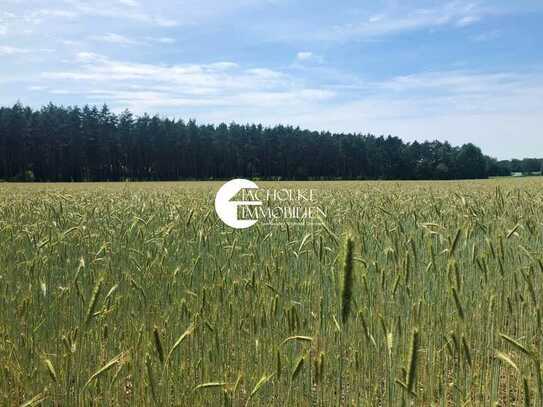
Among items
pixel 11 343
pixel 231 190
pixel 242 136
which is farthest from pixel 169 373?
pixel 242 136

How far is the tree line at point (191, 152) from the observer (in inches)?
2264

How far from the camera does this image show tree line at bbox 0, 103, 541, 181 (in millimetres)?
57500

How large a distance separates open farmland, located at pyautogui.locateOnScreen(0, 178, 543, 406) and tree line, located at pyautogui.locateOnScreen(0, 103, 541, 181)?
192ft

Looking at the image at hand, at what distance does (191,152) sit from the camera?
66.9 meters

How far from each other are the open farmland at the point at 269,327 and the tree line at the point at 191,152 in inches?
2309

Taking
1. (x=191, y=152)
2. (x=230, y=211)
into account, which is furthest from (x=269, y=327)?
(x=191, y=152)

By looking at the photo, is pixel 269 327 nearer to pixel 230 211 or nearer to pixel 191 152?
pixel 230 211

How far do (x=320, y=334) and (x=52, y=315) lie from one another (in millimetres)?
1648

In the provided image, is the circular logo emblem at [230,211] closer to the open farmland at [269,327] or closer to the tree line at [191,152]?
the open farmland at [269,327]

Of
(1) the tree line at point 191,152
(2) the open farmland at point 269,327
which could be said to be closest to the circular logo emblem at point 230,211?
(2) the open farmland at point 269,327

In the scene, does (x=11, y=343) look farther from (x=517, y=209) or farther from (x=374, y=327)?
(x=517, y=209)

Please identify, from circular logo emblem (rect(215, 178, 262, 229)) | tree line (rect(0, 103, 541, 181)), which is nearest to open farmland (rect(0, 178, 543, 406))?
circular logo emblem (rect(215, 178, 262, 229))

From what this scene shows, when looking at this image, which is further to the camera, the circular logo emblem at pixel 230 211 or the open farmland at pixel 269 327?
the circular logo emblem at pixel 230 211

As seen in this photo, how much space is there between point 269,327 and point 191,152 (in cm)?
6582
